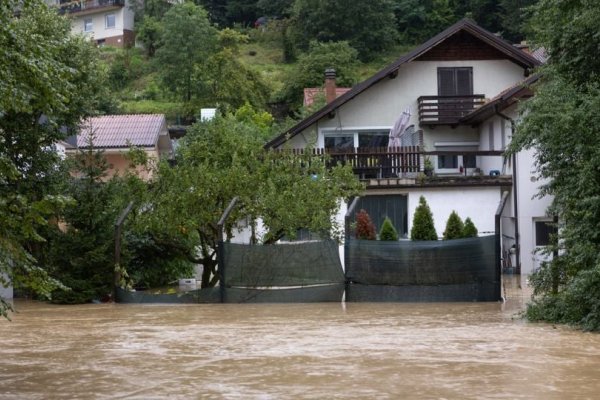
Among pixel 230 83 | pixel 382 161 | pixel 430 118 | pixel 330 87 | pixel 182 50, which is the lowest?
pixel 382 161

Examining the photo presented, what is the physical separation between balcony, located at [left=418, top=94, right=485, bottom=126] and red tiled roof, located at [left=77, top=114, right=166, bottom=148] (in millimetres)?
10616

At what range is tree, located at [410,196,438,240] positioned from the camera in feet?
103

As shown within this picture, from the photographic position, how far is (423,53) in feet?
123

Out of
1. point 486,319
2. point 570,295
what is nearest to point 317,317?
point 486,319

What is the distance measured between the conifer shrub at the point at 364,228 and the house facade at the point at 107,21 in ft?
199

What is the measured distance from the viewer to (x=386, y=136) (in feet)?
125

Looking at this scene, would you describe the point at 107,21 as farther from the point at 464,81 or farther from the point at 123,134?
the point at 464,81

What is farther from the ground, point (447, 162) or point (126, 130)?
point (126, 130)

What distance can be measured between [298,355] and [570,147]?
664 cm

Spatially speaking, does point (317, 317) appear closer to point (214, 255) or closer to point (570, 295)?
point (570, 295)

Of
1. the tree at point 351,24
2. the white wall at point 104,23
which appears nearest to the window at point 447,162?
the tree at point 351,24

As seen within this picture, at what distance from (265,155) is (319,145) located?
38.9ft

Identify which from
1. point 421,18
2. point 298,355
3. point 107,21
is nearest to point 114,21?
point 107,21

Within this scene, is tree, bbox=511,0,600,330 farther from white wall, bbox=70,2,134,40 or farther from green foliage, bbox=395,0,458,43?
white wall, bbox=70,2,134,40
